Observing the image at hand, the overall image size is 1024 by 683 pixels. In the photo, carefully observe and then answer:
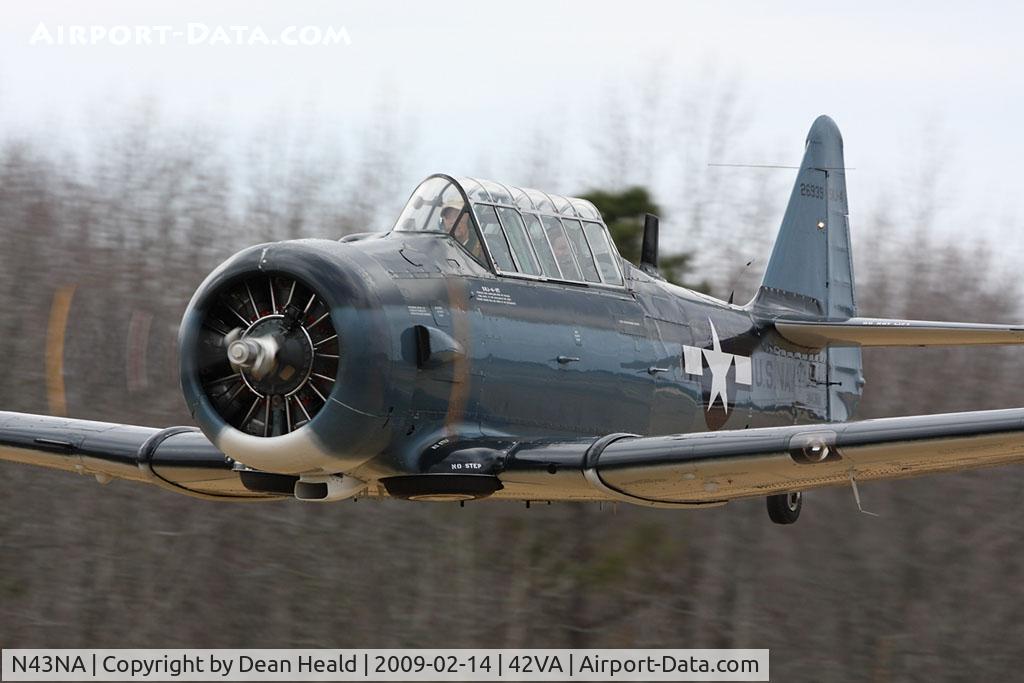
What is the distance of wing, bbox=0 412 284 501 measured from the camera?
11180mm

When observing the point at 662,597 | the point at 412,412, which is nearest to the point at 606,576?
the point at 662,597

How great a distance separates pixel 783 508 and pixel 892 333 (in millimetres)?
2055

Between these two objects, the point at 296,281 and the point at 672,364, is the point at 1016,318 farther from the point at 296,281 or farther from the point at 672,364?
the point at 296,281

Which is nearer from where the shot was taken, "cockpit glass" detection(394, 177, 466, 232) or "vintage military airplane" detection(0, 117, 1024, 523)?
"vintage military airplane" detection(0, 117, 1024, 523)

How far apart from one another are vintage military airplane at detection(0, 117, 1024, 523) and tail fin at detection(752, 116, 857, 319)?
2555mm

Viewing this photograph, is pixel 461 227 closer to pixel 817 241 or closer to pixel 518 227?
pixel 518 227

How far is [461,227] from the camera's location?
10.8 meters

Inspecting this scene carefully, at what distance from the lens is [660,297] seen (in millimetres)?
12484

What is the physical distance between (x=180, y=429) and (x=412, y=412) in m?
2.50
